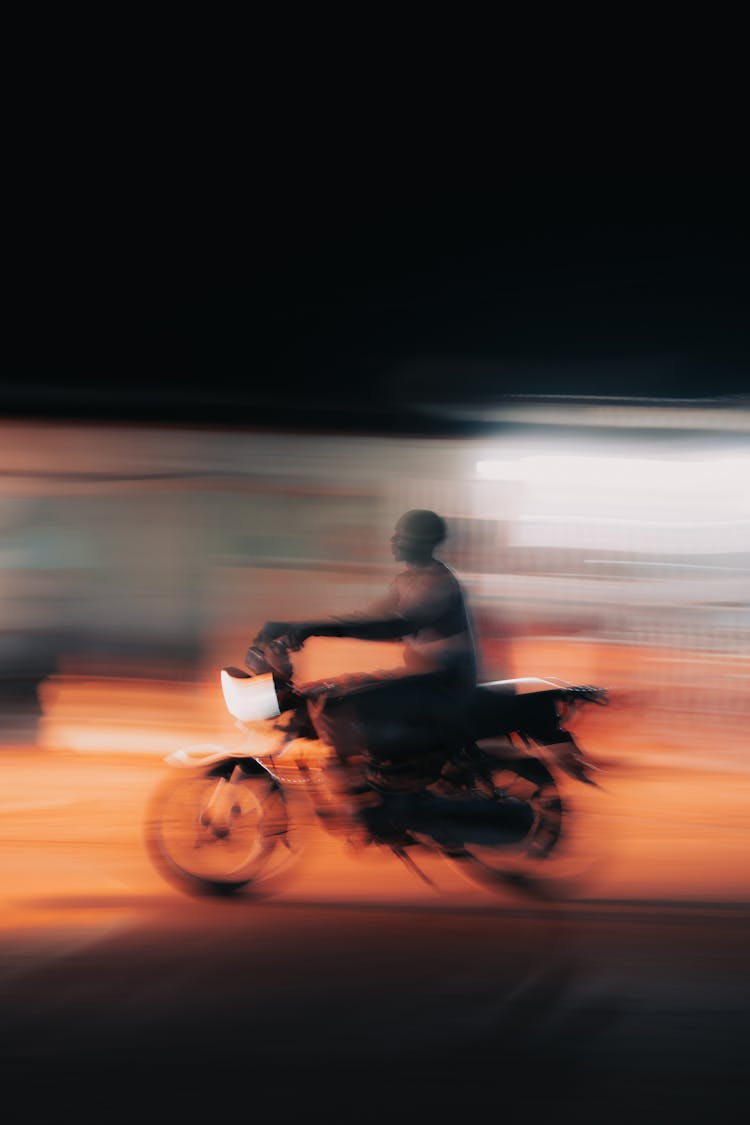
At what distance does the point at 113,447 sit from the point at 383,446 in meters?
2.30

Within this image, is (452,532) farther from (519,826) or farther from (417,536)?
(519,826)

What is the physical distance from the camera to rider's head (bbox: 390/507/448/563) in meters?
5.38

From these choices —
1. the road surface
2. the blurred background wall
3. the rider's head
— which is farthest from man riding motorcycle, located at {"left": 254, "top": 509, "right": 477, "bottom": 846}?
the blurred background wall

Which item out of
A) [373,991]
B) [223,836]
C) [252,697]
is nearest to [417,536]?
[252,697]

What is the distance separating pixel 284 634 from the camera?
5.11 meters

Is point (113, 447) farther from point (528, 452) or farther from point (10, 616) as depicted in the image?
point (528, 452)

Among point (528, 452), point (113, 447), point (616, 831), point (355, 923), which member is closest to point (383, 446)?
point (528, 452)

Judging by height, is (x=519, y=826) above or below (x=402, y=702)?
below

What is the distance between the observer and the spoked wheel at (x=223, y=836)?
516cm

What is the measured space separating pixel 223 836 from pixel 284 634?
36.1 inches

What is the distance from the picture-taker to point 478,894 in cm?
541

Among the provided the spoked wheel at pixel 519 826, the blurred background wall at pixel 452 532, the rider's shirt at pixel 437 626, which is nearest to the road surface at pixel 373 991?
the spoked wheel at pixel 519 826

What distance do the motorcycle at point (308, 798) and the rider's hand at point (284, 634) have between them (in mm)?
36

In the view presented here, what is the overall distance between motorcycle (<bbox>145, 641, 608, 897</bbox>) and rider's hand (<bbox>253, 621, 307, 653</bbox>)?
4cm
